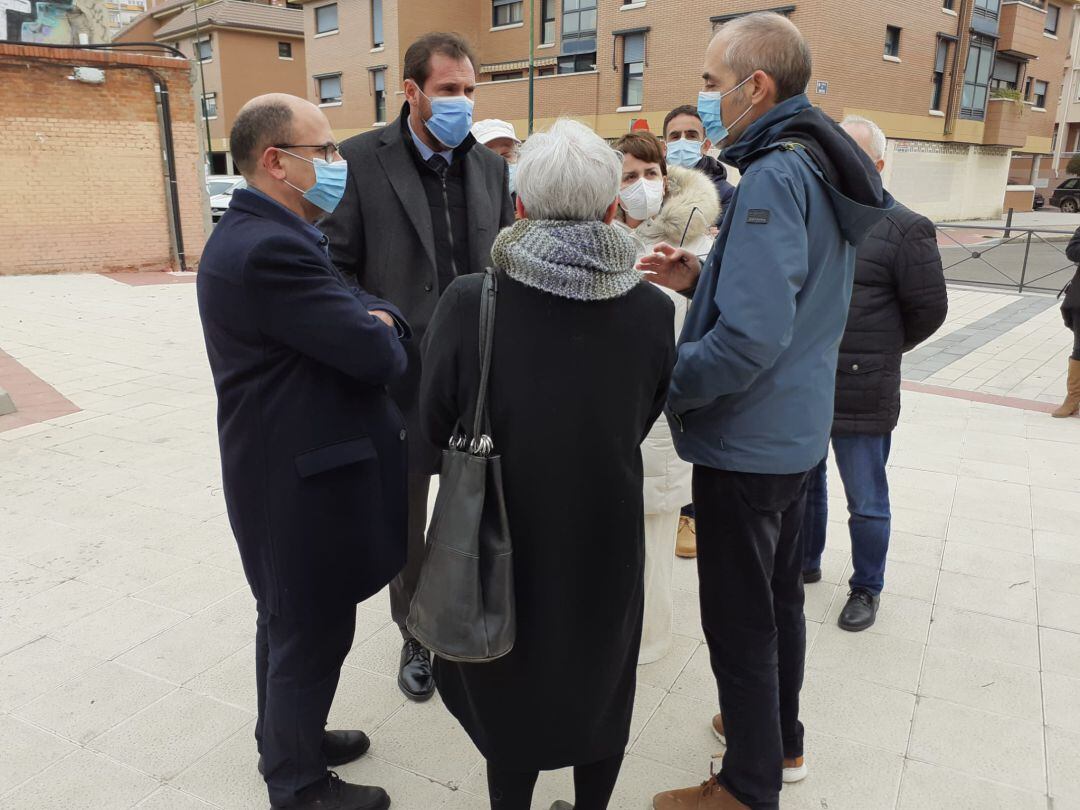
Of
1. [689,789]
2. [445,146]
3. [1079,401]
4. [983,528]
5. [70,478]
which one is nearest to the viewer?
[689,789]

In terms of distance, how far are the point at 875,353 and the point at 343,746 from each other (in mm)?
2403

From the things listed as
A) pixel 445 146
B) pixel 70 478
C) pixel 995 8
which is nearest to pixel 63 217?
pixel 70 478

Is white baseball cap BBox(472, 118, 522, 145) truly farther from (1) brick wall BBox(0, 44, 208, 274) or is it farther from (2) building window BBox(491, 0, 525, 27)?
(2) building window BBox(491, 0, 525, 27)

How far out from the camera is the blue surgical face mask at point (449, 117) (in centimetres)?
278

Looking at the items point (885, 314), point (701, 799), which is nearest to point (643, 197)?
point (885, 314)

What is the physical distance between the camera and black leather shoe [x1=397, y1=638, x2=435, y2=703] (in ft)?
9.50

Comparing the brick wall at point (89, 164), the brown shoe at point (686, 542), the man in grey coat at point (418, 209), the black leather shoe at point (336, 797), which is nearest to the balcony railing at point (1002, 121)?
the brick wall at point (89, 164)

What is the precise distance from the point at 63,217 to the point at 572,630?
48.1ft

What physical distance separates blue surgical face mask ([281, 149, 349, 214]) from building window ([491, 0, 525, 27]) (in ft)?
116

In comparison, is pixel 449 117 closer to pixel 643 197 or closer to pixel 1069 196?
pixel 643 197

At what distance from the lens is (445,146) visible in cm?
285

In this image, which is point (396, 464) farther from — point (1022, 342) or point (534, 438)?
point (1022, 342)

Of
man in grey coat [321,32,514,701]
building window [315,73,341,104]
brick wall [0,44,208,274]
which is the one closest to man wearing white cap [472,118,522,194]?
man in grey coat [321,32,514,701]

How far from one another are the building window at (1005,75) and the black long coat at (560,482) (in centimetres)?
3683
